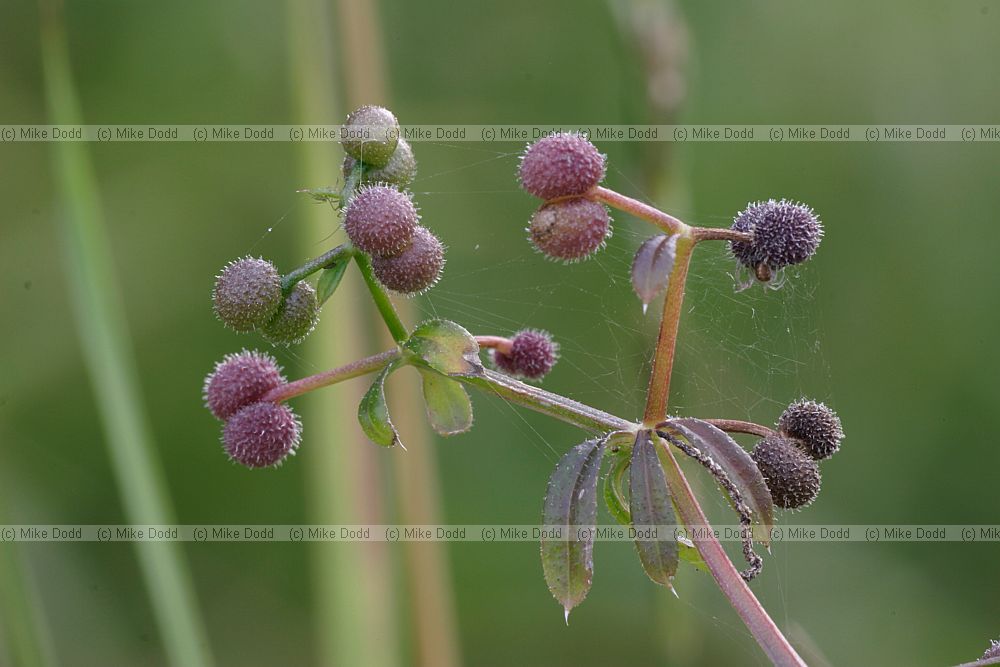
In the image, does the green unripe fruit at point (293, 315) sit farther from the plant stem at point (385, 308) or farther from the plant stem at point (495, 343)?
the plant stem at point (495, 343)

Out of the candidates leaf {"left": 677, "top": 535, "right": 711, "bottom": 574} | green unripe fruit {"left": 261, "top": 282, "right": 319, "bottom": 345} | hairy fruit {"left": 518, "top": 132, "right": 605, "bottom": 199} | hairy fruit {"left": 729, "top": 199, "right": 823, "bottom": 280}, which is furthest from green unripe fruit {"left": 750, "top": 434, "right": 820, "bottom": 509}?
green unripe fruit {"left": 261, "top": 282, "right": 319, "bottom": 345}

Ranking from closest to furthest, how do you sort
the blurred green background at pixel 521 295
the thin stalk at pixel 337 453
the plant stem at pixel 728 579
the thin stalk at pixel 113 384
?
the plant stem at pixel 728 579 → the thin stalk at pixel 113 384 → the thin stalk at pixel 337 453 → the blurred green background at pixel 521 295

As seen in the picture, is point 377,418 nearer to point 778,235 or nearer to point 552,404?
point 552,404

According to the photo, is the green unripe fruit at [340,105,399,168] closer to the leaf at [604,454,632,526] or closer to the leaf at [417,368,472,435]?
the leaf at [417,368,472,435]

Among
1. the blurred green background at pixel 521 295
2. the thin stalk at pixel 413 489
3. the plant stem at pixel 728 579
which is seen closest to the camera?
the plant stem at pixel 728 579

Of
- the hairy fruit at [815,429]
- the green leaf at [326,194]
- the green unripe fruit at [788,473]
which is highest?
the green leaf at [326,194]

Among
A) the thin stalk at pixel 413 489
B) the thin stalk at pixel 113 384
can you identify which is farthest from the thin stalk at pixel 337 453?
the thin stalk at pixel 113 384

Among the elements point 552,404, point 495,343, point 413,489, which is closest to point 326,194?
point 495,343
